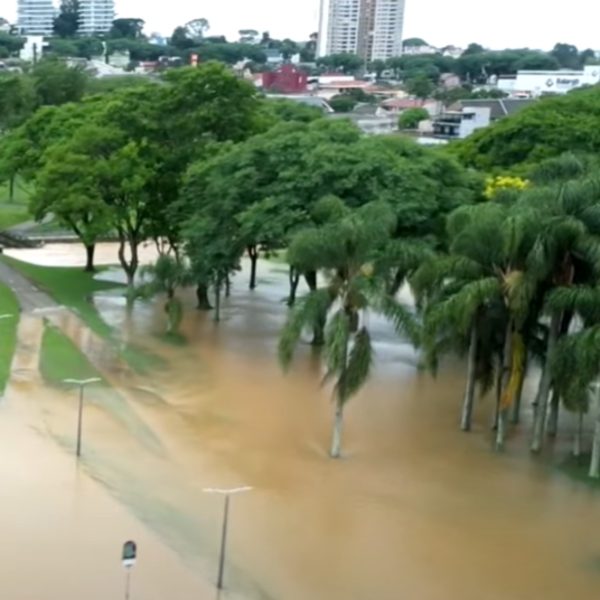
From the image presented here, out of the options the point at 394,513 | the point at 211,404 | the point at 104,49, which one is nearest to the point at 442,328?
the point at 394,513

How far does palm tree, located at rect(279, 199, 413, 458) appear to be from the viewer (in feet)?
63.4

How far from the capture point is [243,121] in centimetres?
3378

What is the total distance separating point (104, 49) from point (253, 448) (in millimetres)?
142528

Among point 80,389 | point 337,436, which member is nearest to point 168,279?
point 80,389

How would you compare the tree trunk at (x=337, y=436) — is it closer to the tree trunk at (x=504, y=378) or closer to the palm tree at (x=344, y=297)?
the palm tree at (x=344, y=297)

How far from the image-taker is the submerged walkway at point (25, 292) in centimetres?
3153

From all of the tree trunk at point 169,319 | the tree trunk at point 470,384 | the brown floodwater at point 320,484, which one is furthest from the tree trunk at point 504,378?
the tree trunk at point 169,319

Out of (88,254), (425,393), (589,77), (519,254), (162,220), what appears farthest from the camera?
(589,77)

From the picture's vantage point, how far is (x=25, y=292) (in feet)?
109

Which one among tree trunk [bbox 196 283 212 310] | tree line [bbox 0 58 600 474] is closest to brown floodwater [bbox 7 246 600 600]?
tree line [bbox 0 58 600 474]

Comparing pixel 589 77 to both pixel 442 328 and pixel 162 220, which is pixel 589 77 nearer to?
pixel 162 220

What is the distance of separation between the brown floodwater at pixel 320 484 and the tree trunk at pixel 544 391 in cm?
44

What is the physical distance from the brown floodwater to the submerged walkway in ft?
16.5

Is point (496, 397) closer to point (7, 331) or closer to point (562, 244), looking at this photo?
point (562, 244)
